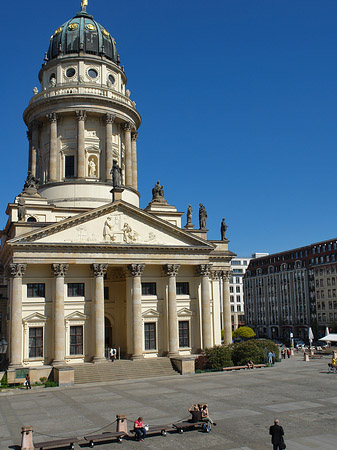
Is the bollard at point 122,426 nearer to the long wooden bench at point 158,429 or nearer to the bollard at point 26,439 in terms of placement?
the long wooden bench at point 158,429

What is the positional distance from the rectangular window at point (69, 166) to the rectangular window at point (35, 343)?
2102 centimetres

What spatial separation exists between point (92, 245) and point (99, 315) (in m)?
6.65

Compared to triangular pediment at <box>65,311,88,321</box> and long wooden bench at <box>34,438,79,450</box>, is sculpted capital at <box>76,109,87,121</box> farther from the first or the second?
long wooden bench at <box>34,438,79,450</box>

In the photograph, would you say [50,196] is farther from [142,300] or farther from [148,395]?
[148,395]

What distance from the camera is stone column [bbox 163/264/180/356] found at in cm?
4991

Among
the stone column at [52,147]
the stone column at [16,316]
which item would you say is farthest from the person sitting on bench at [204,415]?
the stone column at [52,147]

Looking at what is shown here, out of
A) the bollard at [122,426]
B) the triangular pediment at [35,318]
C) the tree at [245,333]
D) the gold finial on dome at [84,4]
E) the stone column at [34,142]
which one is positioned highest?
the gold finial on dome at [84,4]

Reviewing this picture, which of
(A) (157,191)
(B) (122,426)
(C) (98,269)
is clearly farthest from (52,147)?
(B) (122,426)

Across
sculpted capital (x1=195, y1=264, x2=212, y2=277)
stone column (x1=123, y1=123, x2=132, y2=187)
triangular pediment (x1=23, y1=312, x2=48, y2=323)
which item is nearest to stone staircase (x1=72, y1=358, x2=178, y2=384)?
triangular pediment (x1=23, y1=312, x2=48, y2=323)

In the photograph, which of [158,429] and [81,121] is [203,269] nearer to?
[81,121]

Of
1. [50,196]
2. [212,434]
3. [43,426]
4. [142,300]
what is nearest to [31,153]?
[50,196]

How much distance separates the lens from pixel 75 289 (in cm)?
4881

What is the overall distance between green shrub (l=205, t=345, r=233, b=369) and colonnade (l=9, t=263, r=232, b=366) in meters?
3.84

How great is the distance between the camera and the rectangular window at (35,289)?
154 ft
